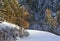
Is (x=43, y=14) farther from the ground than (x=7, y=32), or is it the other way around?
(x=7, y=32)

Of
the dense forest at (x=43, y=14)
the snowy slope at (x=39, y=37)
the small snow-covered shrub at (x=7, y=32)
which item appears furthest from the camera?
the dense forest at (x=43, y=14)

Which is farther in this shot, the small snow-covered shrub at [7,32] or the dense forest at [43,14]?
the dense forest at [43,14]

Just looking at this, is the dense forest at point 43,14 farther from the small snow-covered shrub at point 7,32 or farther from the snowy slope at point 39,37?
the small snow-covered shrub at point 7,32

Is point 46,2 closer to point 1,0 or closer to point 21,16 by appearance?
point 21,16

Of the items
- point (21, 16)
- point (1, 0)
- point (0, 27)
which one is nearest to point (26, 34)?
point (0, 27)

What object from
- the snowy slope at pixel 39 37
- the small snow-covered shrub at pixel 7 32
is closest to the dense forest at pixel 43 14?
the snowy slope at pixel 39 37

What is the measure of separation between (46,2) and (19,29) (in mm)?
4206

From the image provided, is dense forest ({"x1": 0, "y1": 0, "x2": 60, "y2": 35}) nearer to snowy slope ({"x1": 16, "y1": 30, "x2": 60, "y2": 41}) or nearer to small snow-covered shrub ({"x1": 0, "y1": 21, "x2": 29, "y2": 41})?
snowy slope ({"x1": 16, "y1": 30, "x2": 60, "y2": 41})

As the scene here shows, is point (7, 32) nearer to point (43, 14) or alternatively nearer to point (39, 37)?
point (39, 37)

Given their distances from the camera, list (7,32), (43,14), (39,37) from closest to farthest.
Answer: (7,32) → (39,37) → (43,14)

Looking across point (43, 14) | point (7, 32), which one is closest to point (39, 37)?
point (7, 32)

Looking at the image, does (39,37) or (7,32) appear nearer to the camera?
(7,32)

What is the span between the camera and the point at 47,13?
6746 millimetres

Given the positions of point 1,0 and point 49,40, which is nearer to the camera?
point 49,40
